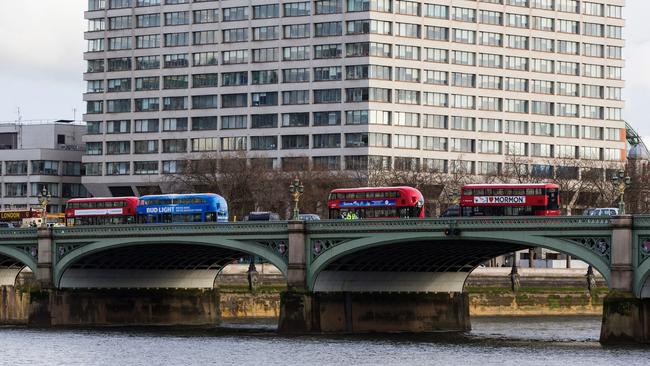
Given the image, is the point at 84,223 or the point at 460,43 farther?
the point at 460,43

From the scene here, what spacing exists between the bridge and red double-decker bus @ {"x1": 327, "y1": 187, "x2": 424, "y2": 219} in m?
4.60

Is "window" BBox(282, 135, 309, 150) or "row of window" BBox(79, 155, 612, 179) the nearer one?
"row of window" BBox(79, 155, 612, 179)

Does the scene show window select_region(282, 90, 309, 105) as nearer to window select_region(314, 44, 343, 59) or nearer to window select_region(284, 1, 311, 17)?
window select_region(314, 44, 343, 59)

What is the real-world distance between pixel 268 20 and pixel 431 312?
8263cm

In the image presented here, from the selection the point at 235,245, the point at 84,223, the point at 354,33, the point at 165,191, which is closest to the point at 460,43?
the point at 354,33

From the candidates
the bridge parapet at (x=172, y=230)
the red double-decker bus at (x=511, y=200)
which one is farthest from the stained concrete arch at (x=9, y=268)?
the red double-decker bus at (x=511, y=200)

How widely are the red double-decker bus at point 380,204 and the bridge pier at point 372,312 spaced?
6.33m

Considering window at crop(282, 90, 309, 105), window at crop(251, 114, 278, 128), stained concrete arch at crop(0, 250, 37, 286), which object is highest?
window at crop(282, 90, 309, 105)

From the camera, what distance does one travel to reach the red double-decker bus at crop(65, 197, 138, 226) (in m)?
133

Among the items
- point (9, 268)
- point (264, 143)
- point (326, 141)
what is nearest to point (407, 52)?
point (326, 141)

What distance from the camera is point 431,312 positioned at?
120 metres

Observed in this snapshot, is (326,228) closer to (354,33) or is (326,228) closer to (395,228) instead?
(395,228)

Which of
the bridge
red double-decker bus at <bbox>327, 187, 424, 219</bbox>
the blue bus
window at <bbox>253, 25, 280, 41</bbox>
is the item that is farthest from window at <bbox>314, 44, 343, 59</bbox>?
red double-decker bus at <bbox>327, 187, 424, 219</bbox>

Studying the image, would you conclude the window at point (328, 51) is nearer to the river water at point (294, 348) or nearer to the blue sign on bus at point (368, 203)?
the blue sign on bus at point (368, 203)
